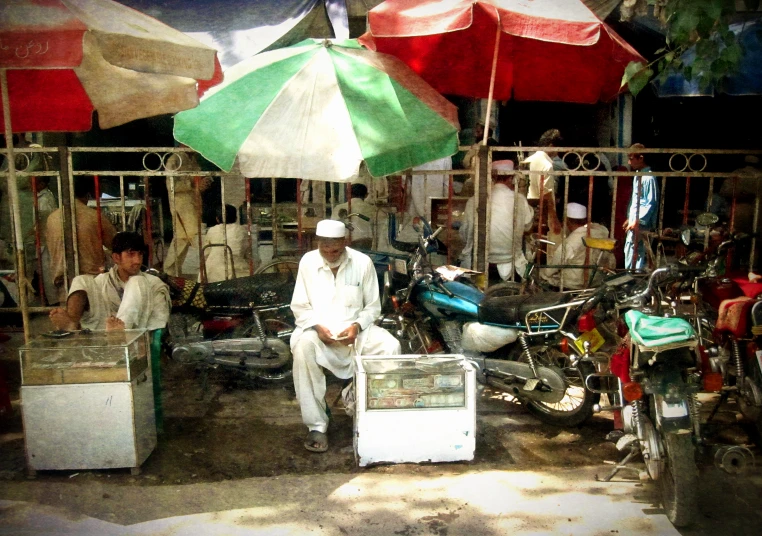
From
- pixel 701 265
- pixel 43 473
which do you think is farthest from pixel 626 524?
pixel 43 473

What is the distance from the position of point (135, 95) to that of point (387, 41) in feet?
7.80

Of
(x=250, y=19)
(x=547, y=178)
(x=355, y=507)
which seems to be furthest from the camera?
(x=250, y=19)

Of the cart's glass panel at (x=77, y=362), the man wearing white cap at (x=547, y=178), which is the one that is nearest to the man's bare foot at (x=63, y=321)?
the cart's glass panel at (x=77, y=362)

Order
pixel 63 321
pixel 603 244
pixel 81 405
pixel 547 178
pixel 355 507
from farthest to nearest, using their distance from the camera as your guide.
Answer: pixel 547 178 → pixel 603 244 → pixel 63 321 → pixel 81 405 → pixel 355 507

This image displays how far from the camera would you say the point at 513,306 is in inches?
198

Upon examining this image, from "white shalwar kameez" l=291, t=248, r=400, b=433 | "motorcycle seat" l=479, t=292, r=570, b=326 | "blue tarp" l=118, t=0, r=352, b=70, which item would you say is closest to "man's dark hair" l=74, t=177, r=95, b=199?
"blue tarp" l=118, t=0, r=352, b=70

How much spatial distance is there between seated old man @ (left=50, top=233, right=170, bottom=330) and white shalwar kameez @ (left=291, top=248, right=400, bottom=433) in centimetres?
97

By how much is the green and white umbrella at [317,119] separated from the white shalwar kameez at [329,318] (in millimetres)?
689

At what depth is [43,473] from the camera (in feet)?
14.0

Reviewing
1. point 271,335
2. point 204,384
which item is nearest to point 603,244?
point 271,335

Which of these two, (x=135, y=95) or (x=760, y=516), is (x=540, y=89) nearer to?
(x=135, y=95)

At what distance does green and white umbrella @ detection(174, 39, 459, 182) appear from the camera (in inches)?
195

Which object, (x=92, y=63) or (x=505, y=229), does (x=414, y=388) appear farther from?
(x=92, y=63)

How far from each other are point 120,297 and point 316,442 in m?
1.69
